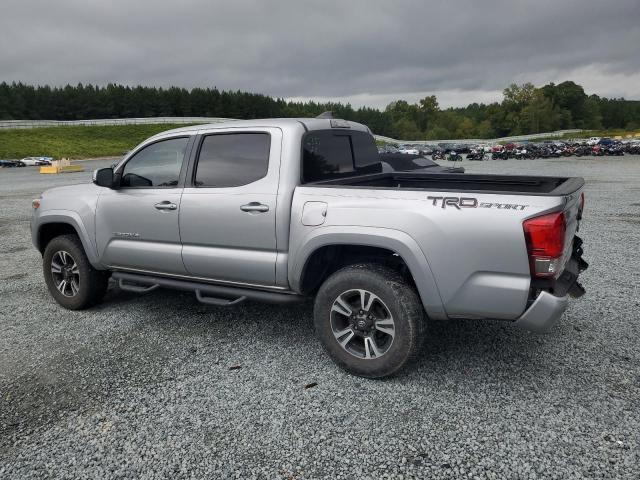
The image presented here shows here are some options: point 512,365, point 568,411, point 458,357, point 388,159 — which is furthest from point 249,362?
point 388,159

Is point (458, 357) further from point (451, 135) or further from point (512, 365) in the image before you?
point (451, 135)

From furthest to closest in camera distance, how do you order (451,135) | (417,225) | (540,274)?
(451,135), (417,225), (540,274)

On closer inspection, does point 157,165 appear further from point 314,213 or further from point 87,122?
point 87,122

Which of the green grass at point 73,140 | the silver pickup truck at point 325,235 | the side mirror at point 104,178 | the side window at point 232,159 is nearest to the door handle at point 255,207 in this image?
the silver pickup truck at point 325,235

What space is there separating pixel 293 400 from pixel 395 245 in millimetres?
1267

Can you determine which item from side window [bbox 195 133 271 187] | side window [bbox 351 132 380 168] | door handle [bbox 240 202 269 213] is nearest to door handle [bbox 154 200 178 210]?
side window [bbox 195 133 271 187]

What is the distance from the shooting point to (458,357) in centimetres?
380

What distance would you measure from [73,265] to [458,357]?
13.0 feet

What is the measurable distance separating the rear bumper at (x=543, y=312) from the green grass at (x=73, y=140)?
61.9 meters

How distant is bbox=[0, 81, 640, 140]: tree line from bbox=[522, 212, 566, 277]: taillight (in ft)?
357

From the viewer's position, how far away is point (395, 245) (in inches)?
126

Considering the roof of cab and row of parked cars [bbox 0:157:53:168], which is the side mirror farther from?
row of parked cars [bbox 0:157:53:168]

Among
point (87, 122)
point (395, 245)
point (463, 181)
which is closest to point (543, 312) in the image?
point (395, 245)

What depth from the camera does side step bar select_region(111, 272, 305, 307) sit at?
149 inches
